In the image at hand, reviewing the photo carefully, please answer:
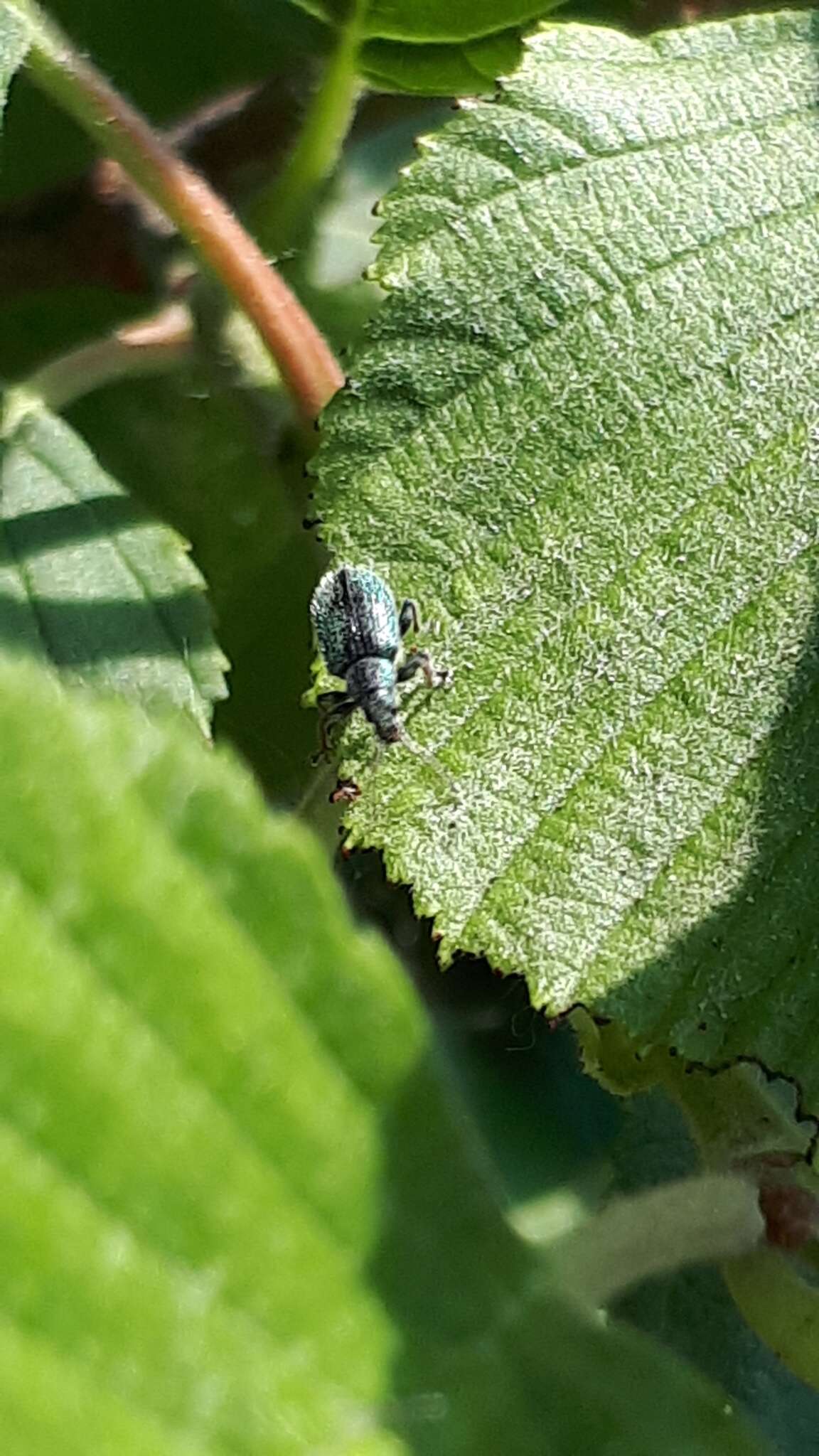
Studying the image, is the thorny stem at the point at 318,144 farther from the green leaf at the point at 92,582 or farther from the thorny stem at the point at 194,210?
the green leaf at the point at 92,582

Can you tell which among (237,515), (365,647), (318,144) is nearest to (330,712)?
(365,647)

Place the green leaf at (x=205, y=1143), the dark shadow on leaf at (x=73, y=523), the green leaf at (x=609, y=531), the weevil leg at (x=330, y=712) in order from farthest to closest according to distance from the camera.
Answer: the dark shadow on leaf at (x=73, y=523) < the weevil leg at (x=330, y=712) < the green leaf at (x=609, y=531) < the green leaf at (x=205, y=1143)

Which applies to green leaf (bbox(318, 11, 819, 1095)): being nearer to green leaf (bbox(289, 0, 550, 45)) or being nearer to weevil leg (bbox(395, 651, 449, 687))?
weevil leg (bbox(395, 651, 449, 687))

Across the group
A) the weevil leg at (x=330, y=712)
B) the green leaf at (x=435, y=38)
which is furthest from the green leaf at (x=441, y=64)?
the weevil leg at (x=330, y=712)

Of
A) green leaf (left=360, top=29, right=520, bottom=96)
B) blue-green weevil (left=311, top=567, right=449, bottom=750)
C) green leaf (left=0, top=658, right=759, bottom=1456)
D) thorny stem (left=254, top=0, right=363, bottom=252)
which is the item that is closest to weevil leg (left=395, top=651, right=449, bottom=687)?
blue-green weevil (left=311, top=567, right=449, bottom=750)

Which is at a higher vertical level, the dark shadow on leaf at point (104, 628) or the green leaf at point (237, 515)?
the dark shadow on leaf at point (104, 628)

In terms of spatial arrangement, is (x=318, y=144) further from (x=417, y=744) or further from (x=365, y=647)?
(x=417, y=744)
